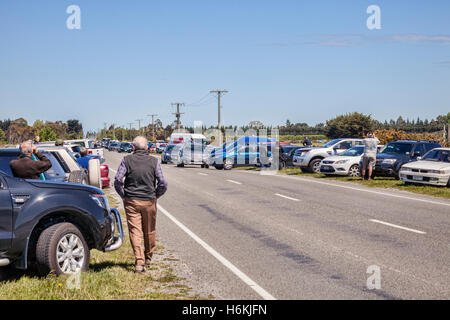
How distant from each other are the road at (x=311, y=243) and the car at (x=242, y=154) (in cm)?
1709

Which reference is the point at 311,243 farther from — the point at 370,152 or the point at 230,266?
the point at 370,152

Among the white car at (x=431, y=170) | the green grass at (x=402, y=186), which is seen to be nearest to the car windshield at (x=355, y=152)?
the green grass at (x=402, y=186)

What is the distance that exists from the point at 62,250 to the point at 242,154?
29.3 m

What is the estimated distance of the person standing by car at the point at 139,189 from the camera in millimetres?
7910

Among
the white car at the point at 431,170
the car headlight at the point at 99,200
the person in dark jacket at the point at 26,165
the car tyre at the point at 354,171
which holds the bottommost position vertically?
the car tyre at the point at 354,171

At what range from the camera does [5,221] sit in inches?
257

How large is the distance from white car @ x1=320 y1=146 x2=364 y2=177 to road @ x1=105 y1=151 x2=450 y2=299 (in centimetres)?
800

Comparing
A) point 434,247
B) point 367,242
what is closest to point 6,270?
point 367,242

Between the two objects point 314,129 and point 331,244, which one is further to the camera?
point 314,129

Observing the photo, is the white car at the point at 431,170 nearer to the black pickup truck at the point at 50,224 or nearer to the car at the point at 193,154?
the black pickup truck at the point at 50,224

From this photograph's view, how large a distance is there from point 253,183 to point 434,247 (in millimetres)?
14567

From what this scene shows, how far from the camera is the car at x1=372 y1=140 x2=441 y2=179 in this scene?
24125mm

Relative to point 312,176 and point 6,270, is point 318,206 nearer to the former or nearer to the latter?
point 6,270
